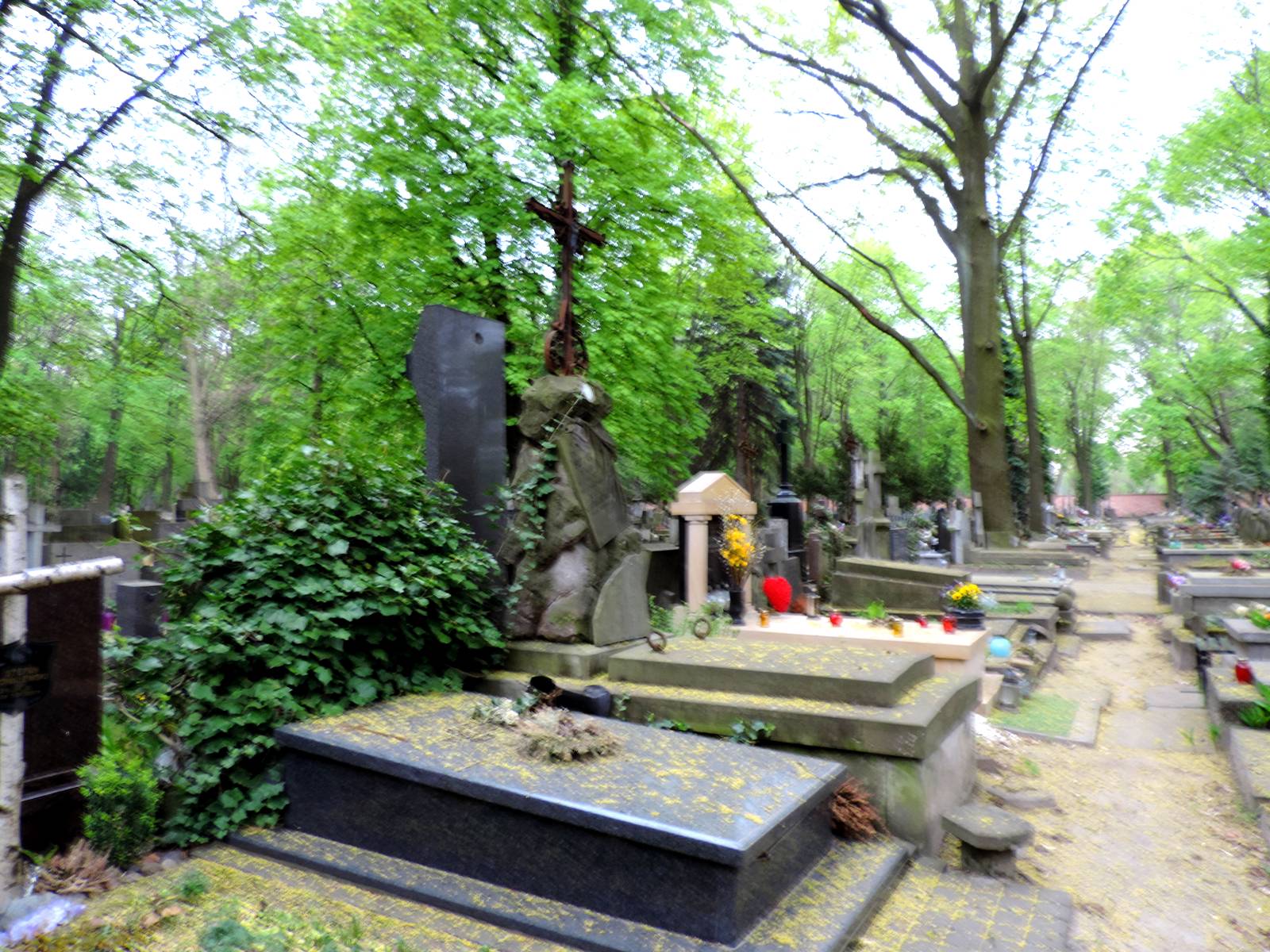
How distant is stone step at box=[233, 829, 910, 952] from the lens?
3.17m

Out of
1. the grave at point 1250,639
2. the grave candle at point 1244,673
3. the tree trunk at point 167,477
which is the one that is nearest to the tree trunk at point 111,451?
the tree trunk at point 167,477

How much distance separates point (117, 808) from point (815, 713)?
3.30 m

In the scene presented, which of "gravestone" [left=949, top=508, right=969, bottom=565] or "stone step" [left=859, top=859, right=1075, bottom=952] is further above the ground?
"gravestone" [left=949, top=508, right=969, bottom=565]

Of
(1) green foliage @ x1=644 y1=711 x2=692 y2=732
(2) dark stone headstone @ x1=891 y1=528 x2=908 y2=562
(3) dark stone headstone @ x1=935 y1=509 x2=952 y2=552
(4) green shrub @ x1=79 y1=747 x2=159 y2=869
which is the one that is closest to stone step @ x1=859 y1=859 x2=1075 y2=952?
(1) green foliage @ x1=644 y1=711 x2=692 y2=732

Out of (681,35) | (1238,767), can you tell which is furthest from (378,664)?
(681,35)

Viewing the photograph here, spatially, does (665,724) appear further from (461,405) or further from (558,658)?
(461,405)

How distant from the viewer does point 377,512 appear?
517 cm

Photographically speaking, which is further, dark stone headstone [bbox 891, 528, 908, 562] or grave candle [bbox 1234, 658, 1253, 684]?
dark stone headstone [bbox 891, 528, 908, 562]

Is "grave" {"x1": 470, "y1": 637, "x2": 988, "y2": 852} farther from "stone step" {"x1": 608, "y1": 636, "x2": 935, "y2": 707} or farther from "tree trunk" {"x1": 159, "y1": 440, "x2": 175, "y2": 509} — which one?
"tree trunk" {"x1": 159, "y1": 440, "x2": 175, "y2": 509}

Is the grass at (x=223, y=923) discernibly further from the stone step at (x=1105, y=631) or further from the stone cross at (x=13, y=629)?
the stone step at (x=1105, y=631)

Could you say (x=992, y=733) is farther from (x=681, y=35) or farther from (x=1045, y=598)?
(x=681, y=35)

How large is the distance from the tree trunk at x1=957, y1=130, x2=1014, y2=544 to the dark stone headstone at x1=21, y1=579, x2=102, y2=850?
13657 millimetres

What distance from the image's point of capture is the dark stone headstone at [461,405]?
19.5ft

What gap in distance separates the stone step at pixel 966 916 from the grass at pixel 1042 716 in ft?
11.6
